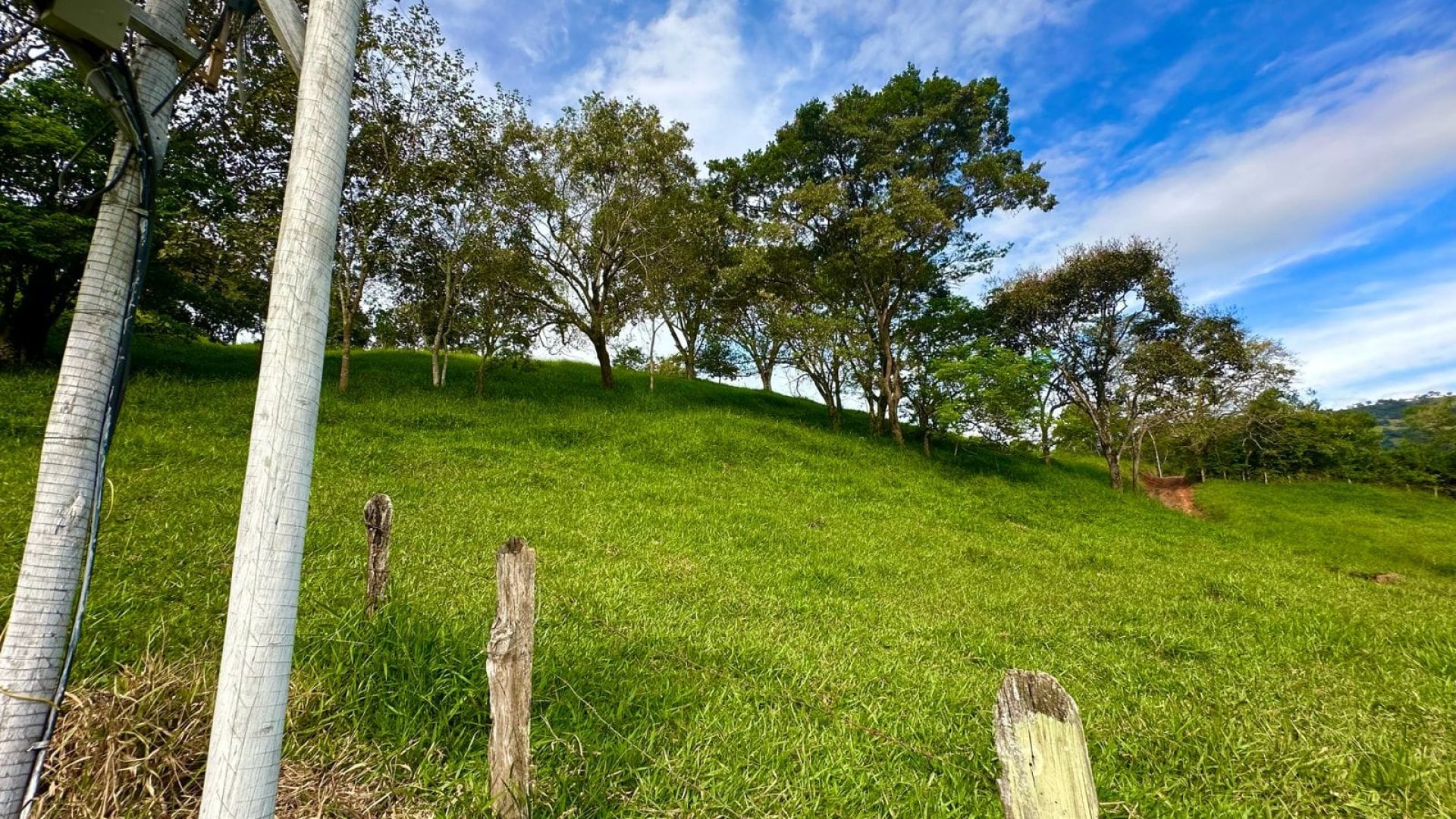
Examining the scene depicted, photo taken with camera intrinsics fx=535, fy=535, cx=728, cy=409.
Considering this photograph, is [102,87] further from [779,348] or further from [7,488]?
[779,348]

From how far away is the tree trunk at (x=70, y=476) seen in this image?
77.1 inches

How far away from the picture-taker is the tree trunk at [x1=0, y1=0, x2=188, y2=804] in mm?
1958

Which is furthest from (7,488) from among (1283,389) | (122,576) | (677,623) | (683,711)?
(1283,389)

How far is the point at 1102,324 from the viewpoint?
933 inches

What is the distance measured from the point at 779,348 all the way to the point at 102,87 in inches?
934

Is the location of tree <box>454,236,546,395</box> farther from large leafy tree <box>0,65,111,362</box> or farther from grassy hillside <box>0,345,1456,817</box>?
large leafy tree <box>0,65,111,362</box>

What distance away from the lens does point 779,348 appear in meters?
25.2

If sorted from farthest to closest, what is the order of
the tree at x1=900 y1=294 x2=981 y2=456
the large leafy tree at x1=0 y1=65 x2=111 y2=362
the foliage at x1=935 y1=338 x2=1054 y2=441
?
the tree at x1=900 y1=294 x2=981 y2=456
the foliage at x1=935 y1=338 x2=1054 y2=441
the large leafy tree at x1=0 y1=65 x2=111 y2=362

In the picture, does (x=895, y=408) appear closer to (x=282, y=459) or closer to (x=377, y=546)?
(x=377, y=546)

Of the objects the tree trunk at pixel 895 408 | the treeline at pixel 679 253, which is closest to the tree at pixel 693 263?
the treeline at pixel 679 253

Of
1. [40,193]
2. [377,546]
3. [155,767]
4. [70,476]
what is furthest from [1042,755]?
[40,193]

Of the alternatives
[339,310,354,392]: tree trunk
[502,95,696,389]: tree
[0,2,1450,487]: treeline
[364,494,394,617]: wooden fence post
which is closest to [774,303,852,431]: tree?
[0,2,1450,487]: treeline

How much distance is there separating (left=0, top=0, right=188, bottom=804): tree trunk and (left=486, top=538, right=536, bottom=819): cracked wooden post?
154 cm

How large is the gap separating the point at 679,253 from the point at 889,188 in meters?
8.29
